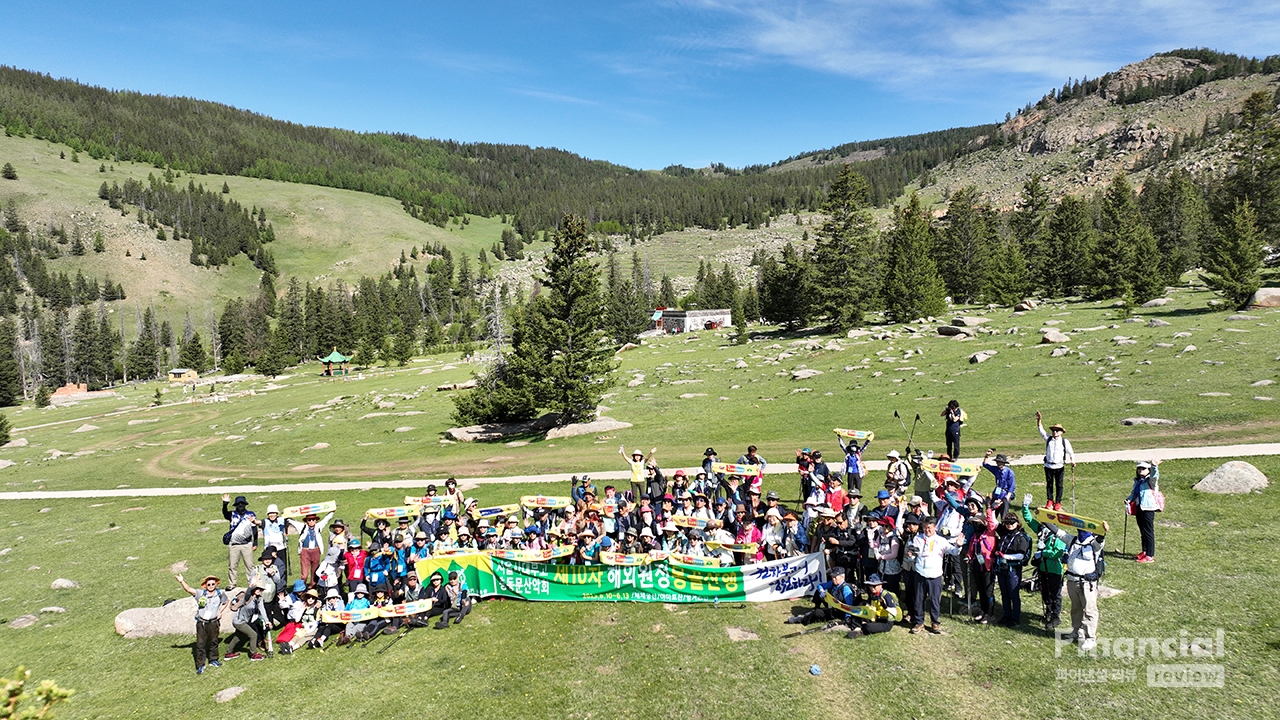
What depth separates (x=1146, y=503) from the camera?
14.2m

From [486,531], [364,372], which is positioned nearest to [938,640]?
[486,531]

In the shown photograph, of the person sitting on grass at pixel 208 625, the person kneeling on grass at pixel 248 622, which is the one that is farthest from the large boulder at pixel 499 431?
the person sitting on grass at pixel 208 625

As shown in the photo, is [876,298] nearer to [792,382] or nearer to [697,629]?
[792,382]

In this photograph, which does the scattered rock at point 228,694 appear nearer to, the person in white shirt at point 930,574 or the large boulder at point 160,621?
the large boulder at point 160,621

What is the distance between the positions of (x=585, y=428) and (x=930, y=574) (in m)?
29.3

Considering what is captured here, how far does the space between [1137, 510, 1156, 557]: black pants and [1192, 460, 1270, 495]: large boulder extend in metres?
5.98

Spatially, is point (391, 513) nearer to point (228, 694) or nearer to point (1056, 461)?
point (228, 694)

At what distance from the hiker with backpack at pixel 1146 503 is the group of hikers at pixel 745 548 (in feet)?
0.10

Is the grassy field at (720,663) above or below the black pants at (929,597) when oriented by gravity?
below

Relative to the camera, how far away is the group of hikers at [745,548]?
1265cm

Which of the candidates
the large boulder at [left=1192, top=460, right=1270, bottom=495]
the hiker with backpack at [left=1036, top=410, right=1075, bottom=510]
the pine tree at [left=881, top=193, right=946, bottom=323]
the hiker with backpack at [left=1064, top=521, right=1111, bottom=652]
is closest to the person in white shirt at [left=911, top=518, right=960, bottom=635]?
the hiker with backpack at [left=1064, top=521, right=1111, bottom=652]

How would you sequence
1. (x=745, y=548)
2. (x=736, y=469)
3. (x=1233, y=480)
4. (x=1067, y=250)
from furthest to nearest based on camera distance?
(x=1067, y=250), (x=736, y=469), (x=1233, y=480), (x=745, y=548)

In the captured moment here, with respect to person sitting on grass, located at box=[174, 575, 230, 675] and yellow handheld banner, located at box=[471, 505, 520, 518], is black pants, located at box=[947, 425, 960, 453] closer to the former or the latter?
yellow handheld banner, located at box=[471, 505, 520, 518]

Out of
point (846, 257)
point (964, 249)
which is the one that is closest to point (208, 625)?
point (846, 257)
